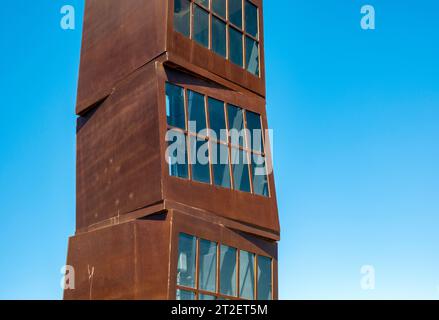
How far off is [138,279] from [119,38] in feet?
25.1

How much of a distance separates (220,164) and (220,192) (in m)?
0.84

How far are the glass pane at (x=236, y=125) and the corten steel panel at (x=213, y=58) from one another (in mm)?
1030

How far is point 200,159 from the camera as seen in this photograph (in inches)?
765

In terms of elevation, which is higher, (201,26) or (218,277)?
(201,26)

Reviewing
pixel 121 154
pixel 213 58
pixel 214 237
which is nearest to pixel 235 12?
pixel 213 58

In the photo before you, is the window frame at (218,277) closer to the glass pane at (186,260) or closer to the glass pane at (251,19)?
the glass pane at (186,260)

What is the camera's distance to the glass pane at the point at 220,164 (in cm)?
1975

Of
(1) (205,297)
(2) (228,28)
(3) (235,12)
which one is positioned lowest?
(1) (205,297)

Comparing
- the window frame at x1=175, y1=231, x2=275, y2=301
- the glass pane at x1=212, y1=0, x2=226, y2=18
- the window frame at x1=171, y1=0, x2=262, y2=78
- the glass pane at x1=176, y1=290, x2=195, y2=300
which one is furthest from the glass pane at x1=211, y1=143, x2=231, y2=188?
the glass pane at x1=212, y1=0, x2=226, y2=18

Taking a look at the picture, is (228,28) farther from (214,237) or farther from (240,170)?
(214,237)

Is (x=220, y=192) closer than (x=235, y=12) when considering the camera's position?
Yes

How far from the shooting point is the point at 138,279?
58.5ft

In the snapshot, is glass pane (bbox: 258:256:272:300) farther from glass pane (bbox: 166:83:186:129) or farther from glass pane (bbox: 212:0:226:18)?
glass pane (bbox: 212:0:226:18)

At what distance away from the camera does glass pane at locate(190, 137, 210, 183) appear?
19.2 m
